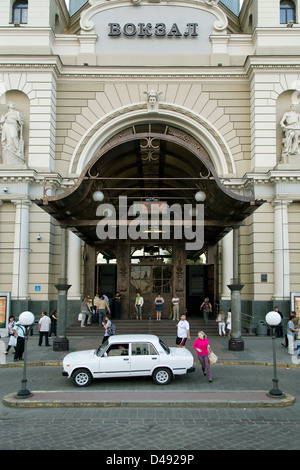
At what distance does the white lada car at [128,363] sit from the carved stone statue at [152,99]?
46.9ft

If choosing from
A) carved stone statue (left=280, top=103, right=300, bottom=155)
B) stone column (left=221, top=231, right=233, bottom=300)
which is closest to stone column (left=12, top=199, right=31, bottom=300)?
stone column (left=221, top=231, right=233, bottom=300)

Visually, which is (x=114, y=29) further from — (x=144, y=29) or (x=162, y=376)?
(x=162, y=376)

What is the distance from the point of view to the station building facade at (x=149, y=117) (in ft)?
69.3

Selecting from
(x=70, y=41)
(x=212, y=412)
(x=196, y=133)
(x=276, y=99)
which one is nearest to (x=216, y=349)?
(x=212, y=412)

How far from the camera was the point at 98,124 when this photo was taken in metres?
22.6

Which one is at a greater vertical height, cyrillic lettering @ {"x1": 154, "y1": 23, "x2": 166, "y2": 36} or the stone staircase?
cyrillic lettering @ {"x1": 154, "y1": 23, "x2": 166, "y2": 36}

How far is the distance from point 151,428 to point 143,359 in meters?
3.21

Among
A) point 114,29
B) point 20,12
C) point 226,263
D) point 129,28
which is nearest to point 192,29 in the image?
point 129,28

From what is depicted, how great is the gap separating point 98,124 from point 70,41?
4864 millimetres

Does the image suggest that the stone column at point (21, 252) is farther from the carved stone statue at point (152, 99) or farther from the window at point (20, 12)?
the window at point (20, 12)

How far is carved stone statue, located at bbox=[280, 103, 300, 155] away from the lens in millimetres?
21453

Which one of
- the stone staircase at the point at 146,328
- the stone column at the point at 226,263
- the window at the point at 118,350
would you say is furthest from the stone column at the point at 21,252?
the window at the point at 118,350

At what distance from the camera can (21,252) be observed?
20859 mm

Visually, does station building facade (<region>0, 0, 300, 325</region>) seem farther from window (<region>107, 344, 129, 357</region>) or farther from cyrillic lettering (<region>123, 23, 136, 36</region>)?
window (<region>107, 344, 129, 357</region>)
